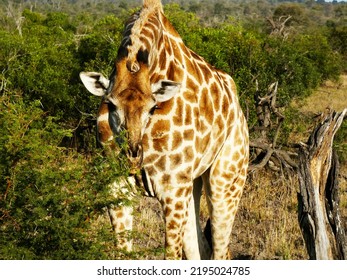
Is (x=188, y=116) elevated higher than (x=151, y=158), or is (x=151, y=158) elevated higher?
(x=188, y=116)

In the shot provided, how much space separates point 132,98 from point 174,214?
1003 millimetres

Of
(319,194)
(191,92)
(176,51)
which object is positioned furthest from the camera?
(319,194)

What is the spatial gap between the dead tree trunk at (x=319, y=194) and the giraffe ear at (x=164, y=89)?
5.16 feet

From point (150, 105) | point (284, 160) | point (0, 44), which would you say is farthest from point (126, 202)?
point (0, 44)

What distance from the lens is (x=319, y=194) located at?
5152 millimetres

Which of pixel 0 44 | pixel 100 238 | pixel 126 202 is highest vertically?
pixel 126 202

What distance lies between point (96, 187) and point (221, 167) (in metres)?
1.55

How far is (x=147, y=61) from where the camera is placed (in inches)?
158

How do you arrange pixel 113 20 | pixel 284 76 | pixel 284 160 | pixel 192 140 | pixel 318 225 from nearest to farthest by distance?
pixel 192 140, pixel 318 225, pixel 284 160, pixel 284 76, pixel 113 20

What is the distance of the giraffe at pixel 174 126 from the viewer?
393cm

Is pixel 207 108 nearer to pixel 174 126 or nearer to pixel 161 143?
pixel 174 126

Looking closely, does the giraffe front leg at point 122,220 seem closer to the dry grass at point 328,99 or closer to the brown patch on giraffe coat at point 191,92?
the brown patch on giraffe coat at point 191,92

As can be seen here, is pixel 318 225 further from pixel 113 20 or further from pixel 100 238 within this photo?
pixel 113 20

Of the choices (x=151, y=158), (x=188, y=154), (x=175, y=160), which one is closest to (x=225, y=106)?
(x=188, y=154)
